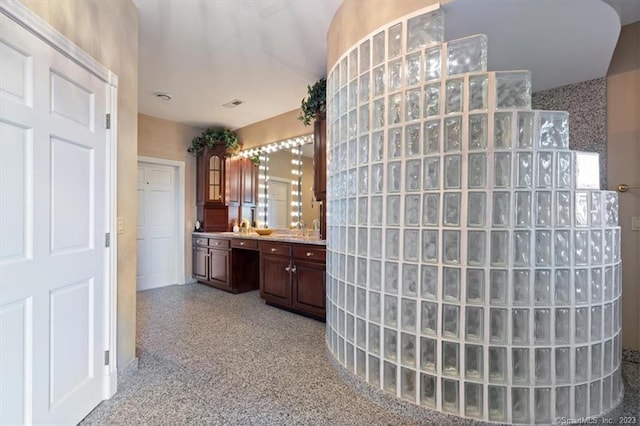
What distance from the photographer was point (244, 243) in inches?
169

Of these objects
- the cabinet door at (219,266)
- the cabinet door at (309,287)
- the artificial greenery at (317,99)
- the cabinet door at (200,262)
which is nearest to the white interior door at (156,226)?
the cabinet door at (200,262)

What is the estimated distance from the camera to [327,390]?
204 centimetres

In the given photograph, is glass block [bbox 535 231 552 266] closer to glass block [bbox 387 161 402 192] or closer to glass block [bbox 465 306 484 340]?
glass block [bbox 465 306 484 340]

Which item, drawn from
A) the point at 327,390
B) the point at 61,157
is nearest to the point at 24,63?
the point at 61,157

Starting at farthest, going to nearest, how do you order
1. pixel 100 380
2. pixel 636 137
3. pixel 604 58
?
pixel 636 137
pixel 604 58
pixel 100 380

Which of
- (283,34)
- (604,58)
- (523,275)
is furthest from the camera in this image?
→ (283,34)

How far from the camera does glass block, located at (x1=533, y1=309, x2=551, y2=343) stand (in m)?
1.59

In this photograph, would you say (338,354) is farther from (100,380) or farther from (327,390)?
(100,380)

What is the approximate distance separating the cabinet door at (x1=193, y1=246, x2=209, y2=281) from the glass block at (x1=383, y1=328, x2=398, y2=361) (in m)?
3.77

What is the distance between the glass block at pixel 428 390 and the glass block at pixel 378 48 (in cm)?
192

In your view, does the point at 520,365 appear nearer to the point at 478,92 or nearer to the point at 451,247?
the point at 451,247

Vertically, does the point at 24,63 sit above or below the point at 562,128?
above

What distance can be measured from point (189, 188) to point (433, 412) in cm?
478

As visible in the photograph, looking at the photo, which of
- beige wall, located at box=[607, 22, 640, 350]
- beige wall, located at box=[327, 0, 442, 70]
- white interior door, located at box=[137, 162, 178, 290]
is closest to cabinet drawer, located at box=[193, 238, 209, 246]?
white interior door, located at box=[137, 162, 178, 290]
